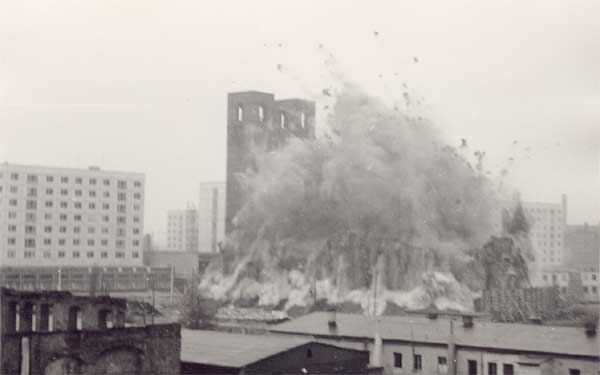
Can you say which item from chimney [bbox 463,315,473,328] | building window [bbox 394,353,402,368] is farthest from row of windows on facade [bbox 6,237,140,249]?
chimney [bbox 463,315,473,328]

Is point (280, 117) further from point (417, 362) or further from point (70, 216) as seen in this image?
point (417, 362)

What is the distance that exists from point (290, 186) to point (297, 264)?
6519 mm

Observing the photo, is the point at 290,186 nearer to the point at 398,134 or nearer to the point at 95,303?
the point at 398,134

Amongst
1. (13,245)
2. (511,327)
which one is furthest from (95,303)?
(13,245)

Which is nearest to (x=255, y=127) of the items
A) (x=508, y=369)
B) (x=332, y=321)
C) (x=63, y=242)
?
(x=63, y=242)

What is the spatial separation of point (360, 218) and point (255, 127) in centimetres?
1434

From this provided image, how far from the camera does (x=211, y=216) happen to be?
295ft

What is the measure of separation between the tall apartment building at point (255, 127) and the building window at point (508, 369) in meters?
49.4

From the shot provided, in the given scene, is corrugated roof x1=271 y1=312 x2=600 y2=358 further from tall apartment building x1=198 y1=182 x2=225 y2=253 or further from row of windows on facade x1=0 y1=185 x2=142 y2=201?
tall apartment building x1=198 y1=182 x2=225 y2=253

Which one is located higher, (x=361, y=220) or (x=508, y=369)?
(x=361, y=220)

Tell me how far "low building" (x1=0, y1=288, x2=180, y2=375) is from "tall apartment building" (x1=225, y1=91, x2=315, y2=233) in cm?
5281

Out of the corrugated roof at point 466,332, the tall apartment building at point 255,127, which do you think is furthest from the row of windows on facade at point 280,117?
the corrugated roof at point 466,332

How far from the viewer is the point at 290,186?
69.4m

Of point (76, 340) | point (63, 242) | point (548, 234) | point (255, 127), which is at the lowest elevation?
point (76, 340)
